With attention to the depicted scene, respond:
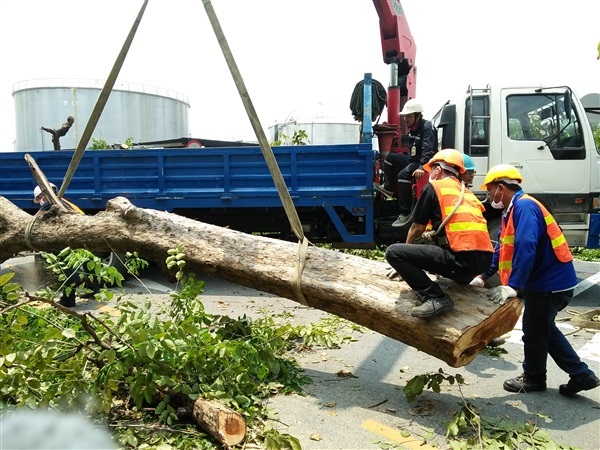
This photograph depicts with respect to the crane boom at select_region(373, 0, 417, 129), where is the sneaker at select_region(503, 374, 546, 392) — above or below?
below

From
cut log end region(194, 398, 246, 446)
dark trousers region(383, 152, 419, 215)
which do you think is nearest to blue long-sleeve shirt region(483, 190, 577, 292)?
cut log end region(194, 398, 246, 446)

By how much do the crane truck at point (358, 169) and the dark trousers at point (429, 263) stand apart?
300 centimetres

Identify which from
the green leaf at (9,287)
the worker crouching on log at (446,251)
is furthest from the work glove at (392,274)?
the green leaf at (9,287)

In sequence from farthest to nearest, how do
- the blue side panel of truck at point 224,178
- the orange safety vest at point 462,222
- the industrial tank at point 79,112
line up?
the industrial tank at point 79,112, the blue side panel of truck at point 224,178, the orange safety vest at point 462,222

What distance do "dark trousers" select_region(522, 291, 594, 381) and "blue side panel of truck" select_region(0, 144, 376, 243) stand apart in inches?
132

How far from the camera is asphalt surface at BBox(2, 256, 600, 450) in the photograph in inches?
117

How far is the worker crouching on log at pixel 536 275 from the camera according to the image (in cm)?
325

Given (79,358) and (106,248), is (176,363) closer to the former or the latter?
(79,358)

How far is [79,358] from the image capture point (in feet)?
10.4

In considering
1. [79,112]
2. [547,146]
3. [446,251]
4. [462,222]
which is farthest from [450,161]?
[79,112]

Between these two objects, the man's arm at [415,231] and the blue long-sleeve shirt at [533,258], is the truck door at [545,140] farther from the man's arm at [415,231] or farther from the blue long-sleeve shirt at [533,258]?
the man's arm at [415,231]

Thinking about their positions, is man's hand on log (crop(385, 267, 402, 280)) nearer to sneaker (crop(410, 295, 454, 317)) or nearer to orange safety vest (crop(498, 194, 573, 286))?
sneaker (crop(410, 295, 454, 317))

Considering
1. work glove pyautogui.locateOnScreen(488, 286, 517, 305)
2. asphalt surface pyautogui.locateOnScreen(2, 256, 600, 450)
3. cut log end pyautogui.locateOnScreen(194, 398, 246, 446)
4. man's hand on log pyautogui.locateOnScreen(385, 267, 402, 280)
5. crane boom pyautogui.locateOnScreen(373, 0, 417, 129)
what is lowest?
asphalt surface pyautogui.locateOnScreen(2, 256, 600, 450)

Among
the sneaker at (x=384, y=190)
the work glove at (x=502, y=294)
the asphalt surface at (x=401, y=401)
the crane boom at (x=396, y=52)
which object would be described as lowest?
→ the asphalt surface at (x=401, y=401)
